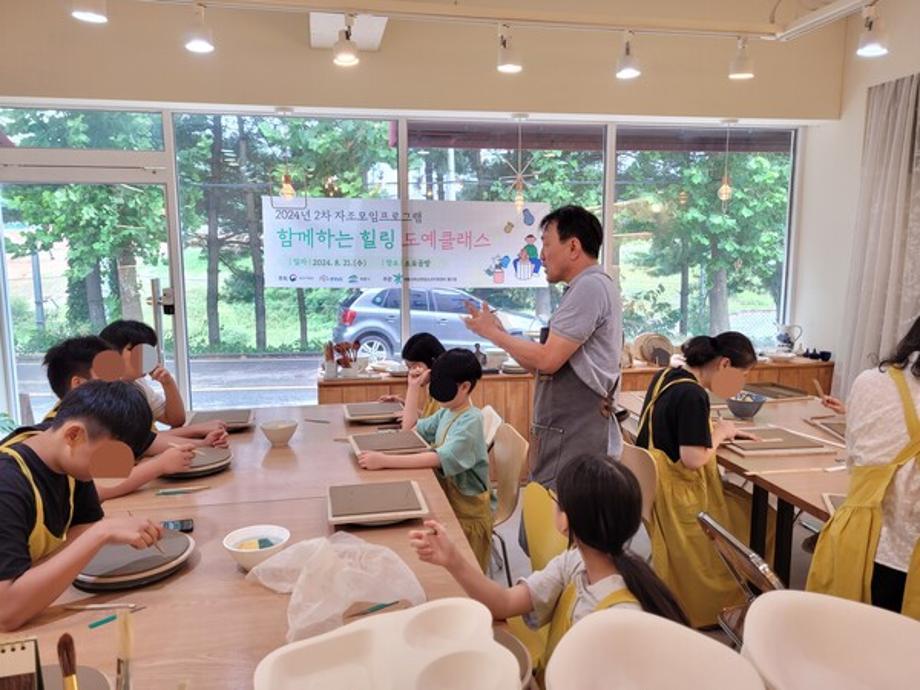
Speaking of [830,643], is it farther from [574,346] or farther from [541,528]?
[574,346]

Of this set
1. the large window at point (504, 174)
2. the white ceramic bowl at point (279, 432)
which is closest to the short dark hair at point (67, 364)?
the white ceramic bowl at point (279, 432)

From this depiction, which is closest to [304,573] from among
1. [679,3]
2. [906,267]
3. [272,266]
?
[272,266]

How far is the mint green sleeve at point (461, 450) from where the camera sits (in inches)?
77.8

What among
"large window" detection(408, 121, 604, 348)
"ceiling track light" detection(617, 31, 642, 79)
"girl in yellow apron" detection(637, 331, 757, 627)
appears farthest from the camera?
"large window" detection(408, 121, 604, 348)

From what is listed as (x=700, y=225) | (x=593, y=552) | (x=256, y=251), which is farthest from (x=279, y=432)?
(x=700, y=225)

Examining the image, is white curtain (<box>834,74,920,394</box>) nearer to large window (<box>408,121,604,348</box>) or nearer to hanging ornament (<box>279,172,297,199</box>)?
large window (<box>408,121,604,348</box>)

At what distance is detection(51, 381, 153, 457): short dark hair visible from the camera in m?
1.30

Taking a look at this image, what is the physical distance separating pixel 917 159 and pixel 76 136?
469 cm

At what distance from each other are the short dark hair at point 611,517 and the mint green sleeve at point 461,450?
2.60ft

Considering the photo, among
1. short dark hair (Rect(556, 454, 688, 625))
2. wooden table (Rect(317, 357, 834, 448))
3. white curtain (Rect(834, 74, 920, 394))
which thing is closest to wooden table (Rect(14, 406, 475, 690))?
short dark hair (Rect(556, 454, 688, 625))

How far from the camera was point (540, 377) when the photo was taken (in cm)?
219

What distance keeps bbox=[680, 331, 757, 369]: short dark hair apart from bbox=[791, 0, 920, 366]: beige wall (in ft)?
8.29

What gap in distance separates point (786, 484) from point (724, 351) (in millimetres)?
461

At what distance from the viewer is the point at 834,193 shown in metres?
4.25
